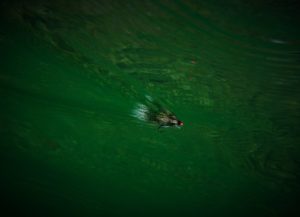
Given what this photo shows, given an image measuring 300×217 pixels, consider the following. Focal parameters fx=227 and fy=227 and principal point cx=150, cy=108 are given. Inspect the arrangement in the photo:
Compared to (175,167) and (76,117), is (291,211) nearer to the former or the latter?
(175,167)

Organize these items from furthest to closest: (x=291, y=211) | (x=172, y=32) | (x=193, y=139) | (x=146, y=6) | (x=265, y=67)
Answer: (x=291, y=211), (x=193, y=139), (x=265, y=67), (x=172, y=32), (x=146, y=6)

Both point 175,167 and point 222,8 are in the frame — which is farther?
point 175,167

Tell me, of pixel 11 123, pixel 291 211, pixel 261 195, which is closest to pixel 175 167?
pixel 261 195

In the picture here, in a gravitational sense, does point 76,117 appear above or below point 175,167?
above

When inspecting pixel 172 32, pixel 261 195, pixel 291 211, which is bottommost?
pixel 291 211

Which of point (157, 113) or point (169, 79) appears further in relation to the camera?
point (157, 113)

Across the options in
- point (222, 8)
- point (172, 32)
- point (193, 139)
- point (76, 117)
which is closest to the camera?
point (222, 8)

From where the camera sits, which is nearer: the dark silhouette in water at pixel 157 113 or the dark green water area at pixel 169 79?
the dark green water area at pixel 169 79

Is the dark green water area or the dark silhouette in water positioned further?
the dark silhouette in water
